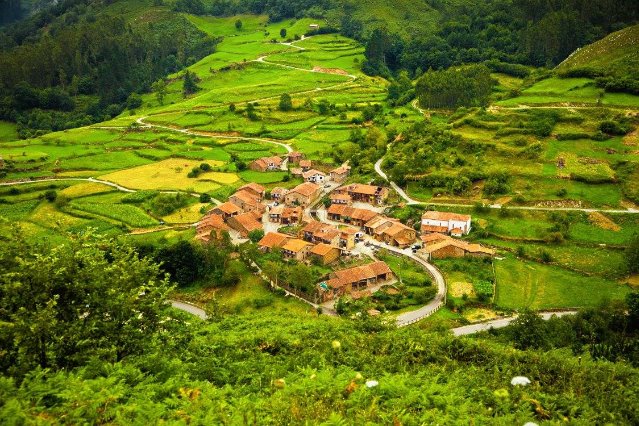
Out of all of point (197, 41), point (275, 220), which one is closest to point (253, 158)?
point (275, 220)

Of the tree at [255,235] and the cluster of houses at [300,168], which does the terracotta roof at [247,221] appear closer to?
the tree at [255,235]

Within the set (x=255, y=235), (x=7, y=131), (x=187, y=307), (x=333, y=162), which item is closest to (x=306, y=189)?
(x=333, y=162)

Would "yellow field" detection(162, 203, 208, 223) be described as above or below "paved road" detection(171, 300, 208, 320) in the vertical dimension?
above

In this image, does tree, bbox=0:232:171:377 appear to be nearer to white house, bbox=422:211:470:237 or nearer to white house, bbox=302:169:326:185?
white house, bbox=422:211:470:237

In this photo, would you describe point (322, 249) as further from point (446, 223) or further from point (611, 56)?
point (611, 56)

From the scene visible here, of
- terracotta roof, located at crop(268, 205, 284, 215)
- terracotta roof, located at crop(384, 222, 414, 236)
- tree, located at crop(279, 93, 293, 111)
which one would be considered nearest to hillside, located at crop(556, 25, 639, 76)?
terracotta roof, located at crop(384, 222, 414, 236)

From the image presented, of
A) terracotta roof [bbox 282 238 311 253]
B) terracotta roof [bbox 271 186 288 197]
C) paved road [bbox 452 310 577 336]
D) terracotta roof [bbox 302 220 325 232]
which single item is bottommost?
paved road [bbox 452 310 577 336]

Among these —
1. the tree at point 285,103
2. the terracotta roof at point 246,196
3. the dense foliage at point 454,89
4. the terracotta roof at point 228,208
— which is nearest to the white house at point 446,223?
the terracotta roof at point 246,196

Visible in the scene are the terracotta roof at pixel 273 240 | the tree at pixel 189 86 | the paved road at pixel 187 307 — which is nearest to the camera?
the paved road at pixel 187 307
